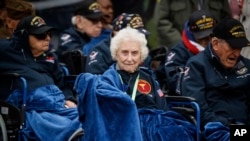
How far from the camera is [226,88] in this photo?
7.00 m

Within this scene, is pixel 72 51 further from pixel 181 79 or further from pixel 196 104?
pixel 196 104

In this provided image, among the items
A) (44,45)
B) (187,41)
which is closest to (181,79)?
(187,41)

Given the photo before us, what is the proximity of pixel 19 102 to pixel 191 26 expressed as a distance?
1830mm

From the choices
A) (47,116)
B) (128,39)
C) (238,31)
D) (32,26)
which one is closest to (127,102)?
(128,39)

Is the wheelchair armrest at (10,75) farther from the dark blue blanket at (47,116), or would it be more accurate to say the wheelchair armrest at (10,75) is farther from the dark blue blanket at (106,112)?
the dark blue blanket at (106,112)

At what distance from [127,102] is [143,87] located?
55 cm

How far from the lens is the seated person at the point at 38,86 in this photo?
698 centimetres

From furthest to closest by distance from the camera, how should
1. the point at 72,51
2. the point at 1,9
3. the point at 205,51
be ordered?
the point at 72,51
the point at 1,9
the point at 205,51

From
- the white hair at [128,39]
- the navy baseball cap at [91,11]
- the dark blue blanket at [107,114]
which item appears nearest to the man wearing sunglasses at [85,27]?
the navy baseball cap at [91,11]

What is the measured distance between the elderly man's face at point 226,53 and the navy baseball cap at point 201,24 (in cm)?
78

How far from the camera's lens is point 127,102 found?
21.0ft

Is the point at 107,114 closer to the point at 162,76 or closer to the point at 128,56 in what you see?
the point at 128,56

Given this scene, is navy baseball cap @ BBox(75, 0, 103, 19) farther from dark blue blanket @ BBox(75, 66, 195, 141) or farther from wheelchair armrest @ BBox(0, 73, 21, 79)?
dark blue blanket @ BBox(75, 66, 195, 141)

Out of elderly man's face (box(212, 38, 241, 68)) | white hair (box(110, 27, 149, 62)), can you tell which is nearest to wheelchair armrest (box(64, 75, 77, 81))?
white hair (box(110, 27, 149, 62))
